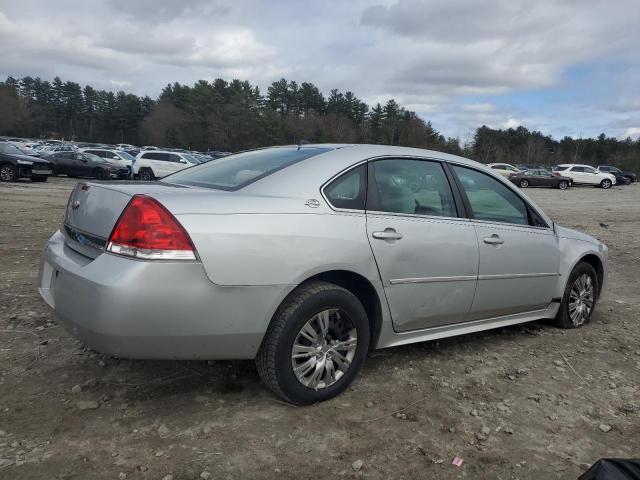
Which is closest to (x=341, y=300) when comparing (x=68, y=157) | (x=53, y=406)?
(x=53, y=406)

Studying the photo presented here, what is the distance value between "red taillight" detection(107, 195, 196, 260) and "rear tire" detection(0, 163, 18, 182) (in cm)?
2041

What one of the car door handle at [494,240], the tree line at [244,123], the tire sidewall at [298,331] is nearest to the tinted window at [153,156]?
the car door handle at [494,240]

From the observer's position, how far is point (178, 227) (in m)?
2.59

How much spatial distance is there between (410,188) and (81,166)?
82.2ft

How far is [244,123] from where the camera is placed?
81.9 m

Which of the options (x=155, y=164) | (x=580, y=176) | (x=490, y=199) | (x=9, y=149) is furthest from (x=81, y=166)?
(x=580, y=176)

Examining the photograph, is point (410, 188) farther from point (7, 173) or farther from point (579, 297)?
point (7, 173)

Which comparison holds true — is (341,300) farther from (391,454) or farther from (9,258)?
(9,258)

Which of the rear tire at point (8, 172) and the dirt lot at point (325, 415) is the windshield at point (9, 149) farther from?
the dirt lot at point (325, 415)

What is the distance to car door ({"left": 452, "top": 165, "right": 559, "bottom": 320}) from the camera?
3.91 m

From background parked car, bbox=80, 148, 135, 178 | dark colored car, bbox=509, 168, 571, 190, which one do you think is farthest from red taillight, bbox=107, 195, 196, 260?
dark colored car, bbox=509, 168, 571, 190

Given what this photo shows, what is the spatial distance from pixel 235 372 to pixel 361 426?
99 centimetres

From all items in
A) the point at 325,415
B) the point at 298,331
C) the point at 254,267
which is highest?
the point at 254,267

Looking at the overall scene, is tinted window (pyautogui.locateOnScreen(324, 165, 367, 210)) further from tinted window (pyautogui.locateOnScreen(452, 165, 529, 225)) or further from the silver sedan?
tinted window (pyautogui.locateOnScreen(452, 165, 529, 225))
